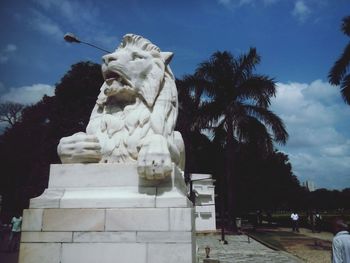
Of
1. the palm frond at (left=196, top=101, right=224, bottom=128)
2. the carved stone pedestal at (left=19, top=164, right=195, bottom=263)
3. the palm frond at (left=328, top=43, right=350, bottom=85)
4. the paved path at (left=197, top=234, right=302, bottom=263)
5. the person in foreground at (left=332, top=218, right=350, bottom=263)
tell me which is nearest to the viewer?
the carved stone pedestal at (left=19, top=164, right=195, bottom=263)

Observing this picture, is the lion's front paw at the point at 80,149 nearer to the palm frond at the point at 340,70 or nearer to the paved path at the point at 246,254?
the paved path at the point at 246,254

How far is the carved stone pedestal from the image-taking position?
355cm

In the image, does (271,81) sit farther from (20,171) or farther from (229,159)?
(20,171)

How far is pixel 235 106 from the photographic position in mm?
20203

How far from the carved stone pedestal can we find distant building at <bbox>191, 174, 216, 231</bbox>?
59.9 feet

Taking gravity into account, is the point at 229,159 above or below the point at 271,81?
below

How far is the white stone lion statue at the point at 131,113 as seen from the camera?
159 inches

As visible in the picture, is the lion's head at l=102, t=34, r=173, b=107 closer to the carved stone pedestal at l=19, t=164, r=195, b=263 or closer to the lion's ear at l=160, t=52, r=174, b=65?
the lion's ear at l=160, t=52, r=174, b=65

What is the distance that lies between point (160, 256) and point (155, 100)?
1843 mm

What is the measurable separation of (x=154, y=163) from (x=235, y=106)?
1706cm

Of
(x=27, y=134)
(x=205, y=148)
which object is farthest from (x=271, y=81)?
(x=27, y=134)

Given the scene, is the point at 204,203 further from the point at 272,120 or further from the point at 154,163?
the point at 154,163

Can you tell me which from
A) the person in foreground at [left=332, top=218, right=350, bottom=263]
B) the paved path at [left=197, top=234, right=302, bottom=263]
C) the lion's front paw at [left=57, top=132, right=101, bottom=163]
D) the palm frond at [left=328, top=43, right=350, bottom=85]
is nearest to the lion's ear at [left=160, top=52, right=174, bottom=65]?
the lion's front paw at [left=57, top=132, right=101, bottom=163]

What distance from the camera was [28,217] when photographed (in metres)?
3.80
